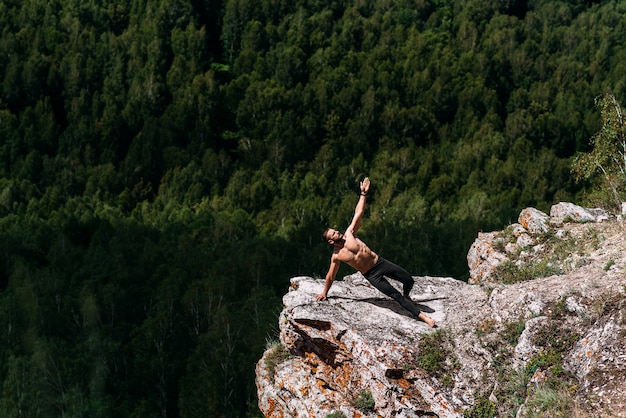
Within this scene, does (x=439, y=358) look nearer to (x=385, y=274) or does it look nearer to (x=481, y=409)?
(x=481, y=409)

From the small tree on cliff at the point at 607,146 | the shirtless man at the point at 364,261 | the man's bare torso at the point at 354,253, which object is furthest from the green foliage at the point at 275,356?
the small tree on cliff at the point at 607,146

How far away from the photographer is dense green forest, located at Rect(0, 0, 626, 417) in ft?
243

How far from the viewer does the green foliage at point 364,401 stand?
15.4 metres

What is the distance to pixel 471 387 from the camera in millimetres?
14672

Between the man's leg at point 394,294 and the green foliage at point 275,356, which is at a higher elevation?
Result: the man's leg at point 394,294

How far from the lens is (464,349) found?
1537 cm

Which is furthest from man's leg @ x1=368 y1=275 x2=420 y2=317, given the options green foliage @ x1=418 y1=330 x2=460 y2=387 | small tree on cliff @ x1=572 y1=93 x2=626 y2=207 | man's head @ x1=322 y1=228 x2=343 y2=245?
small tree on cliff @ x1=572 y1=93 x2=626 y2=207

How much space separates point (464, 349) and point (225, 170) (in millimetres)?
133339

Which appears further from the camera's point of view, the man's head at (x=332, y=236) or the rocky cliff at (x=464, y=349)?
the man's head at (x=332, y=236)

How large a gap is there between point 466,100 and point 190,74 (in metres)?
62.4

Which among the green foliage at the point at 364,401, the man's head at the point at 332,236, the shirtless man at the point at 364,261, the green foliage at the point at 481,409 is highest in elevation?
the man's head at the point at 332,236

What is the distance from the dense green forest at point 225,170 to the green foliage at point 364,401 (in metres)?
48.9

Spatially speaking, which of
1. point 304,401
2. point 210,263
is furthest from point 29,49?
point 304,401

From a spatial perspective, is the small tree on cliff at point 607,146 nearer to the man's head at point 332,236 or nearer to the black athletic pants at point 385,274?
the black athletic pants at point 385,274
